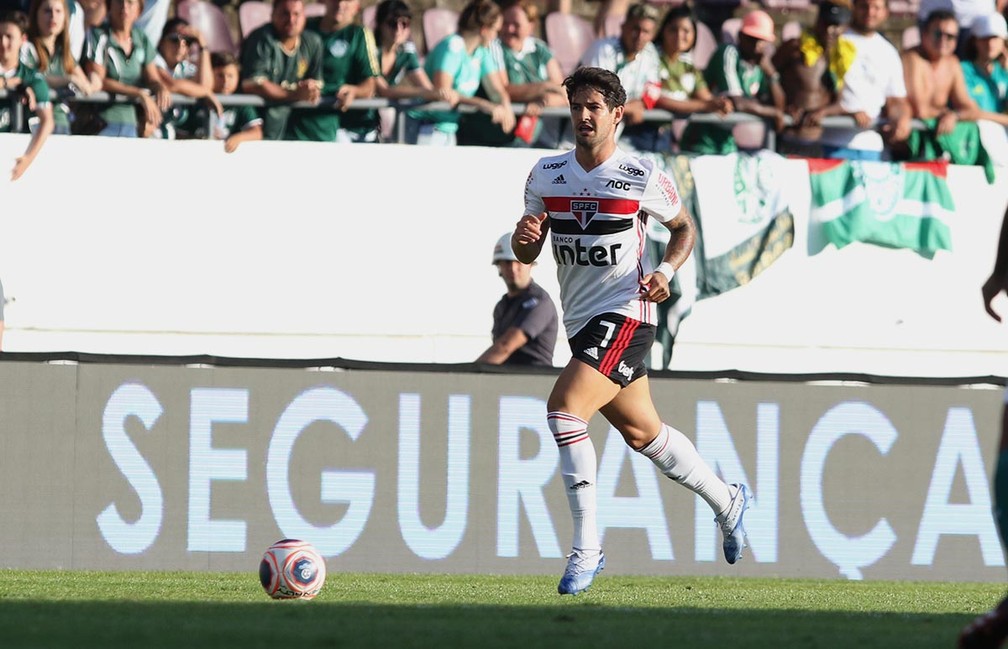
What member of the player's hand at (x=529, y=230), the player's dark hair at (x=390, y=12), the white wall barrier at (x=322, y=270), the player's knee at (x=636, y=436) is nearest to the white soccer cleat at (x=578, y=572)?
the player's knee at (x=636, y=436)

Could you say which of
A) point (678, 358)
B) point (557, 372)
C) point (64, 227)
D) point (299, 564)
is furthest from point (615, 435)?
point (64, 227)

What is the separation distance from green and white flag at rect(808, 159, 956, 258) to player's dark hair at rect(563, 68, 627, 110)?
23.4ft

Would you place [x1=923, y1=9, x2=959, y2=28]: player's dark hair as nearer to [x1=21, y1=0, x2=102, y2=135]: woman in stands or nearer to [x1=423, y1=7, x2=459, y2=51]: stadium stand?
[x1=423, y1=7, x2=459, y2=51]: stadium stand

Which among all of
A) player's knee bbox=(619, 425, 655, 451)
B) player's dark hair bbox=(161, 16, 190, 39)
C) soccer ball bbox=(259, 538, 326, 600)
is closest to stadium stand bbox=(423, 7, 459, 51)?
player's dark hair bbox=(161, 16, 190, 39)

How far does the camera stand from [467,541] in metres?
11.6

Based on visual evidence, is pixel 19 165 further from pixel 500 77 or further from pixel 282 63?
pixel 500 77

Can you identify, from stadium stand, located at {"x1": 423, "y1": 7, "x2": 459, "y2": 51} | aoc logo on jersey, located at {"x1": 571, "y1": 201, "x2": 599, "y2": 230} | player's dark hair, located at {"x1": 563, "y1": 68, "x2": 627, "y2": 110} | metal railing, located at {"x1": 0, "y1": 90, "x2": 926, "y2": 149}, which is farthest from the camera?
Result: stadium stand, located at {"x1": 423, "y1": 7, "x2": 459, "y2": 51}

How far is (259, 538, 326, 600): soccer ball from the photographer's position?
826 cm

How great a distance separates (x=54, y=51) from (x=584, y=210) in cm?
669

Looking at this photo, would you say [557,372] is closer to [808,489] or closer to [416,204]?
[808,489]

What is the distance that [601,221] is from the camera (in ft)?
28.8

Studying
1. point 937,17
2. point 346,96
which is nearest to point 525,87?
point 346,96

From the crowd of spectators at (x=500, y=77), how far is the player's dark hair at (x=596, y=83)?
6166mm

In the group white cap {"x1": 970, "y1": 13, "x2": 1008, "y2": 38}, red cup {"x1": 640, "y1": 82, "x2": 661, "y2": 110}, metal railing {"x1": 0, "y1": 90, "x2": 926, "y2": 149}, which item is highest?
white cap {"x1": 970, "y1": 13, "x2": 1008, "y2": 38}
